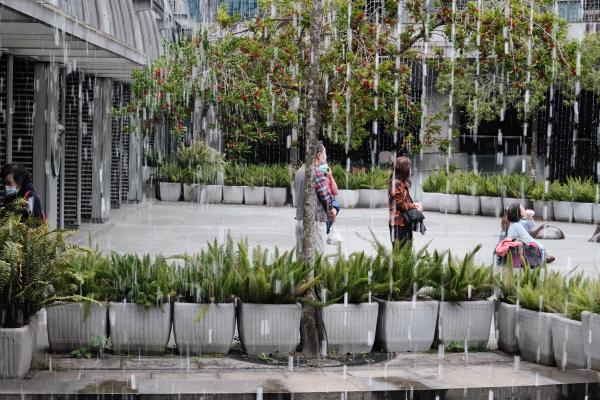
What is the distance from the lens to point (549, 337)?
9.38m

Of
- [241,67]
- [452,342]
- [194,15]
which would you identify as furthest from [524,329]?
[194,15]

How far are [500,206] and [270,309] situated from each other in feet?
63.1

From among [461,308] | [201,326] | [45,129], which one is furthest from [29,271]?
[45,129]

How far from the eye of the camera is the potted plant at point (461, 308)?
32.8ft

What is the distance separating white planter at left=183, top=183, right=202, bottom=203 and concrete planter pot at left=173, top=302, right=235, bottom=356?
21043 mm

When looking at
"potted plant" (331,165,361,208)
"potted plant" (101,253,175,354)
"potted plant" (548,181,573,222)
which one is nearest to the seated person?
"potted plant" (101,253,175,354)

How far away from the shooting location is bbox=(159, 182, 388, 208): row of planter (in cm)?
2988

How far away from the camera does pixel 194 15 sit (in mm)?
47562

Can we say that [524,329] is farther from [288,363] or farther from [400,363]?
[288,363]

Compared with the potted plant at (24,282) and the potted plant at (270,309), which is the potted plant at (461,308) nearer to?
the potted plant at (270,309)

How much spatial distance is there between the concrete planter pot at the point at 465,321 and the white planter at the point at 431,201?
19248mm

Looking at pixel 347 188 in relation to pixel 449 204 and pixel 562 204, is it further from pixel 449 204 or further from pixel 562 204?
pixel 562 204

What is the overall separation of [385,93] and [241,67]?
38.4 feet

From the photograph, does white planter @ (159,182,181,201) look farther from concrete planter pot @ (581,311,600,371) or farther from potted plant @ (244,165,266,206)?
concrete planter pot @ (581,311,600,371)
